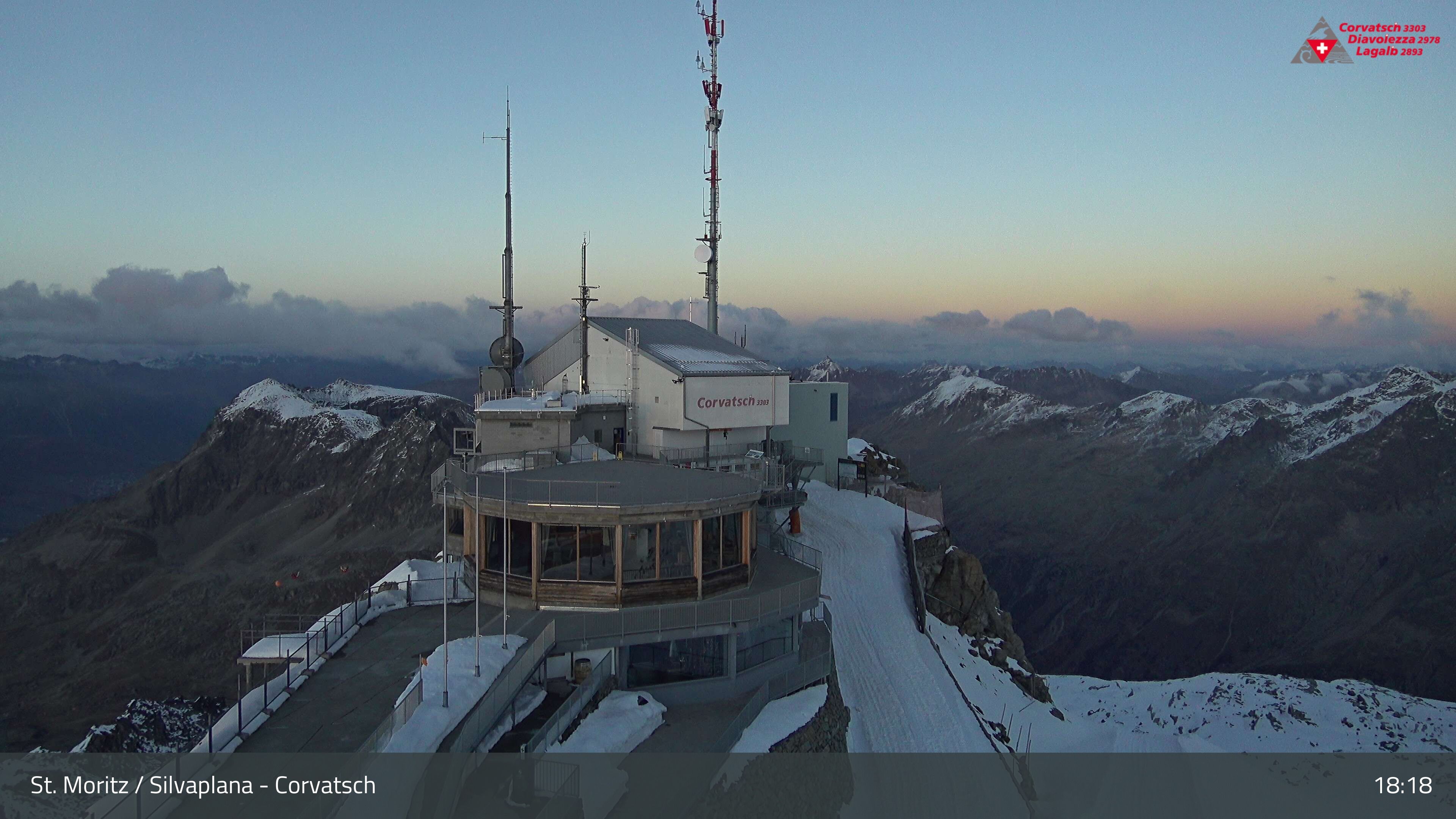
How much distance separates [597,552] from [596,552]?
0.04 m

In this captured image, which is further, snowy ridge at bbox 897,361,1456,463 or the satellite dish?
snowy ridge at bbox 897,361,1456,463

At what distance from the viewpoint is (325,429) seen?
116 metres

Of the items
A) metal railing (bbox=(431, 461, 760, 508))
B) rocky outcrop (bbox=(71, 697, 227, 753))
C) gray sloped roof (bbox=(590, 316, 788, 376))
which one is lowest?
rocky outcrop (bbox=(71, 697, 227, 753))

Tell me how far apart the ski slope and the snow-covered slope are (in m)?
0.05

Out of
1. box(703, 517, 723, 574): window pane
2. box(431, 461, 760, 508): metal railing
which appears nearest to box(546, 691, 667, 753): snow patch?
box(703, 517, 723, 574): window pane

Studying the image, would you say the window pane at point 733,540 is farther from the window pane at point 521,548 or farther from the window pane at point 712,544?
the window pane at point 521,548

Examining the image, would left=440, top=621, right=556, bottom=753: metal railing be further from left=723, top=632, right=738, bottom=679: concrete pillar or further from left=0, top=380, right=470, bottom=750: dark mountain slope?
left=0, top=380, right=470, bottom=750: dark mountain slope

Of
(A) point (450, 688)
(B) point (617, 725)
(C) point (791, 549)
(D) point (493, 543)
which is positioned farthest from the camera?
(C) point (791, 549)

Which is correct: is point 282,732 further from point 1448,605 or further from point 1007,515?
point 1007,515

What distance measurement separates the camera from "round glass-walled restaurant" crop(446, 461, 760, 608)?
20.5 m

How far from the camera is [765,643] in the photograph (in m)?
22.6

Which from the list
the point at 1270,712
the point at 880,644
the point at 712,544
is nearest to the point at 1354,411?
the point at 1270,712

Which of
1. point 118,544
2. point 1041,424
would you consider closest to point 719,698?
point 118,544
